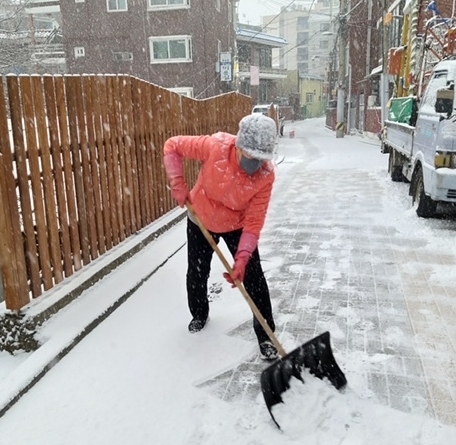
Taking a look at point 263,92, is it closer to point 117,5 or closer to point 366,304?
point 117,5

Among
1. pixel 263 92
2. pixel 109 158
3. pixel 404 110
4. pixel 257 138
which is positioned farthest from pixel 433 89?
pixel 263 92

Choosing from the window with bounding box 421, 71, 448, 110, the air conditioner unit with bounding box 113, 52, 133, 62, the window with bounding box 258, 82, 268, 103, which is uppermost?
the air conditioner unit with bounding box 113, 52, 133, 62

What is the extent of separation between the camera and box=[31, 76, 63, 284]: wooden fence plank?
353 centimetres

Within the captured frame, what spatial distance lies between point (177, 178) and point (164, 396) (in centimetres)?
141

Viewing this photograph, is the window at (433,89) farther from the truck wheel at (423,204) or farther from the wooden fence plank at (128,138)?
the wooden fence plank at (128,138)

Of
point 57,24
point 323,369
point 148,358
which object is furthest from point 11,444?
point 57,24

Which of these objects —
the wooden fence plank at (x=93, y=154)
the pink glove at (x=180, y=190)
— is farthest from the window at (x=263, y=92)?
the pink glove at (x=180, y=190)

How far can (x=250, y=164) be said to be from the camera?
2922mm

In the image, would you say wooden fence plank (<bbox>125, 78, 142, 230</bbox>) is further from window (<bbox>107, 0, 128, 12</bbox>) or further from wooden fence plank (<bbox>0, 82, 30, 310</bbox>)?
window (<bbox>107, 0, 128, 12</bbox>)

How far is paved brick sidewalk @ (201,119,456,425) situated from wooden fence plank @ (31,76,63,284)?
1.57 meters

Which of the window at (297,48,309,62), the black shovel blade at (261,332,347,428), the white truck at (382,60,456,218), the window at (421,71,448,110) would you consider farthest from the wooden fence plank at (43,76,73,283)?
the window at (297,48,309,62)

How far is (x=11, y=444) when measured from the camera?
249 centimetres

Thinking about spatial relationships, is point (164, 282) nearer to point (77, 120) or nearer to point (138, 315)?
point (138, 315)

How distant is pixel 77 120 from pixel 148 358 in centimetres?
215
